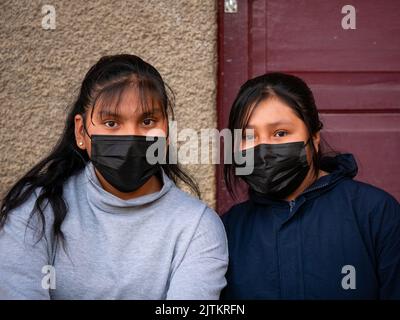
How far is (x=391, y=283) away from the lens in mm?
1996

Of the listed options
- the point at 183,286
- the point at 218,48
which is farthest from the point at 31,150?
the point at 183,286

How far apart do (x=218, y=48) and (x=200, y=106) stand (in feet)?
1.07

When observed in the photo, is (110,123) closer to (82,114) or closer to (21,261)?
(82,114)

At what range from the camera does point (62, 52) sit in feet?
9.88

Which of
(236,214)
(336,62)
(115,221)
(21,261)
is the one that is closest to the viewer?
(21,261)

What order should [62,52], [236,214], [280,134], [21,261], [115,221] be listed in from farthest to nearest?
[62,52] → [236,214] → [280,134] → [115,221] → [21,261]

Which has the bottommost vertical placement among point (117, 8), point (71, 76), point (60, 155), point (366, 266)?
point (366, 266)

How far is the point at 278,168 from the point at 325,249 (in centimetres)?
31

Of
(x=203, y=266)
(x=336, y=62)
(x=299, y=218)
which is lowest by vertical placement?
(x=203, y=266)

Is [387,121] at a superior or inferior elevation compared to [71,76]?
inferior

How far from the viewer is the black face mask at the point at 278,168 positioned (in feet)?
6.97

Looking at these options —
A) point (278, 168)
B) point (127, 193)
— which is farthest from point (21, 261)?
point (278, 168)

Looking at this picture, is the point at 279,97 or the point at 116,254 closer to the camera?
the point at 116,254
